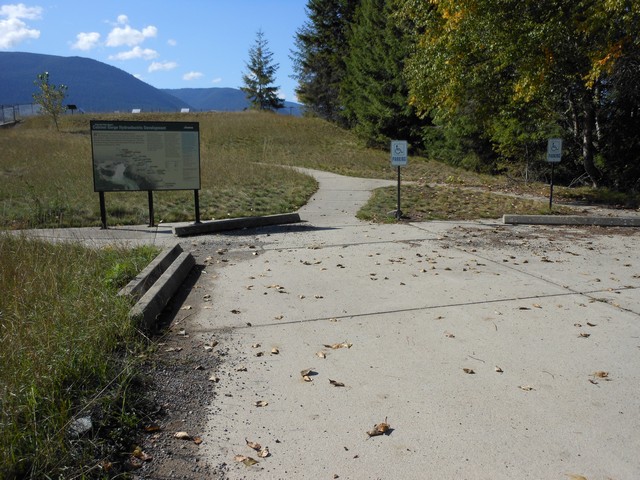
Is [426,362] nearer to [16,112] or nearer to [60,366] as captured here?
[60,366]

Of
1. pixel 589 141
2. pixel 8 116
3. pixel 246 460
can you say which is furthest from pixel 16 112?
pixel 246 460

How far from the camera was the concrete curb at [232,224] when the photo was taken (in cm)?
987

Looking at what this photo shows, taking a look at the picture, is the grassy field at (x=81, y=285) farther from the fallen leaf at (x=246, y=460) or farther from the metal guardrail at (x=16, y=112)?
the metal guardrail at (x=16, y=112)

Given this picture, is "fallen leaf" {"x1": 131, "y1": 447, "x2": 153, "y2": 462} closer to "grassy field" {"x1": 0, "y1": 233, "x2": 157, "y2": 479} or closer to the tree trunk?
"grassy field" {"x1": 0, "y1": 233, "x2": 157, "y2": 479}

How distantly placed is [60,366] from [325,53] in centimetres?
5132

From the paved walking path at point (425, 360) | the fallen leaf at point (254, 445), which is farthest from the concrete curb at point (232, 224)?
the fallen leaf at point (254, 445)

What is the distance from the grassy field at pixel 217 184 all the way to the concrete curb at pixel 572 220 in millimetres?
1029

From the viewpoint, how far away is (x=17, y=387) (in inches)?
127

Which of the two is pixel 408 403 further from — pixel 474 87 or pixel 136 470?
pixel 474 87

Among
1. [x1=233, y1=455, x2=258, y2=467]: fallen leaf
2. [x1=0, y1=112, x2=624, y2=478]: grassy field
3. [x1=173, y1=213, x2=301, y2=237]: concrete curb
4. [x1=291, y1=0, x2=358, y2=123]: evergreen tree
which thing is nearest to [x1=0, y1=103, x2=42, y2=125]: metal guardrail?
[x1=291, y1=0, x2=358, y2=123]: evergreen tree

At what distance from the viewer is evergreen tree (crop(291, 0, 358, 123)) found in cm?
4969

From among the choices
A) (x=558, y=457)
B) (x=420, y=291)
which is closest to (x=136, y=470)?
(x=558, y=457)

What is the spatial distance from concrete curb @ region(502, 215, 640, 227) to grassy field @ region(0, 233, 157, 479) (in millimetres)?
8470

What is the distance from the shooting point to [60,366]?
357 centimetres
